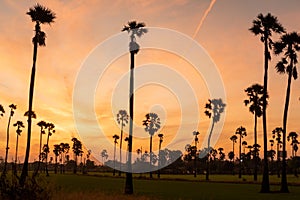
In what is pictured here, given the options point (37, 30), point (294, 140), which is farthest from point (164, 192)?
point (294, 140)

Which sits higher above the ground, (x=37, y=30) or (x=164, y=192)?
(x=37, y=30)

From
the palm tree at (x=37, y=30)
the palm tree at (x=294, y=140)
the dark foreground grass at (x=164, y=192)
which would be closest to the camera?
the dark foreground grass at (x=164, y=192)

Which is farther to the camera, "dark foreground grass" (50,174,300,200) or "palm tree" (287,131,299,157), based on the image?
"palm tree" (287,131,299,157)

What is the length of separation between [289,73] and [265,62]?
3218 mm

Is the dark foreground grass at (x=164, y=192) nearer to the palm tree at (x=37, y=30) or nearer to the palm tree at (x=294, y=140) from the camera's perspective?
the palm tree at (x=37, y=30)

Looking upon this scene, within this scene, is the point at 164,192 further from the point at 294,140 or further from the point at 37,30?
the point at 294,140

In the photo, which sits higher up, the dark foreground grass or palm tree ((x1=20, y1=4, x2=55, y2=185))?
palm tree ((x1=20, y1=4, x2=55, y2=185))

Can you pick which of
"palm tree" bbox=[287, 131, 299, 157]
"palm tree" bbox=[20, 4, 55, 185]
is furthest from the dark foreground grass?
"palm tree" bbox=[287, 131, 299, 157]

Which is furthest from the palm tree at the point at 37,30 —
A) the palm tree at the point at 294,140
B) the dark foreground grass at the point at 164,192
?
the palm tree at the point at 294,140

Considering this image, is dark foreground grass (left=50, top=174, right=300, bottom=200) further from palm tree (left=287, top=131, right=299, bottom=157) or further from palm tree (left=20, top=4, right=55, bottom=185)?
palm tree (left=287, top=131, right=299, bottom=157)

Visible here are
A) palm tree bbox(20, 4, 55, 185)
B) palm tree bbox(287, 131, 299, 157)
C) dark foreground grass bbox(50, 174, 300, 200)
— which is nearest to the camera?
dark foreground grass bbox(50, 174, 300, 200)

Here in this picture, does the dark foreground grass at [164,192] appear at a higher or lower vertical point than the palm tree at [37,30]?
lower

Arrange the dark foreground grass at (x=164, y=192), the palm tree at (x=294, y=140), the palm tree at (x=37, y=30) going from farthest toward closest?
the palm tree at (x=294, y=140) < the palm tree at (x=37, y=30) < the dark foreground grass at (x=164, y=192)

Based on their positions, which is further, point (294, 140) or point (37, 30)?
point (294, 140)
